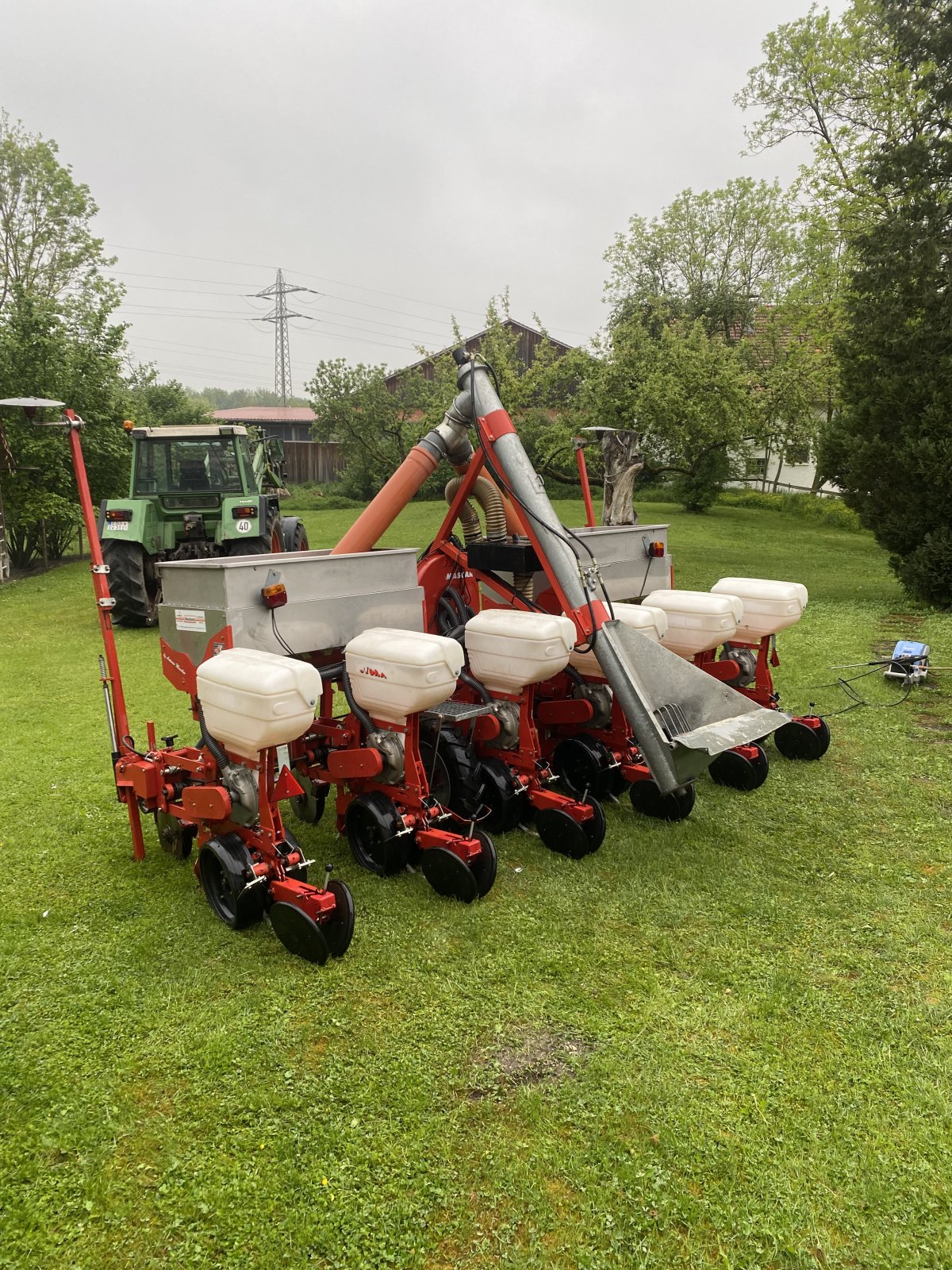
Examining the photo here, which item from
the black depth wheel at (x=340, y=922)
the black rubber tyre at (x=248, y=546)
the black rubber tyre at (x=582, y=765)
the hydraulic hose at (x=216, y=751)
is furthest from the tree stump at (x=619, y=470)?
the black depth wheel at (x=340, y=922)

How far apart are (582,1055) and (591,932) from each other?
0.74 meters

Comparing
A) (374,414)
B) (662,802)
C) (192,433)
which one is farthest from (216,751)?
(374,414)

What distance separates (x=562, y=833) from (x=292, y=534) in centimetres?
825

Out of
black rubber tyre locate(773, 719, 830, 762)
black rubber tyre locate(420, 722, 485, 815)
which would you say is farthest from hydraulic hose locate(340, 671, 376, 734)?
black rubber tyre locate(773, 719, 830, 762)

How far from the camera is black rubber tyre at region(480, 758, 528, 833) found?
4137mm

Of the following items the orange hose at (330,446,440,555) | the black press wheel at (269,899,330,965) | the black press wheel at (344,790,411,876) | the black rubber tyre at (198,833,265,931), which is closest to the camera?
the black press wheel at (269,899,330,965)

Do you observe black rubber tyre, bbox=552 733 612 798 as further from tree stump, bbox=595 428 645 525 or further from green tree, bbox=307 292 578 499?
green tree, bbox=307 292 578 499

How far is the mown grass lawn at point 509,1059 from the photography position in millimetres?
2049

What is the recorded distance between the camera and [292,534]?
445 inches

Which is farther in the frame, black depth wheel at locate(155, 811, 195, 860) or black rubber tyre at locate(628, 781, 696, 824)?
black rubber tyre at locate(628, 781, 696, 824)

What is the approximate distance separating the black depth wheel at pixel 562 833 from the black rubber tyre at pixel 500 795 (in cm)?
16

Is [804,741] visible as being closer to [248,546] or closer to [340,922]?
[340,922]

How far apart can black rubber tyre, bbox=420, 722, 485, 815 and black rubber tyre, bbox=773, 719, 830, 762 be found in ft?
7.44

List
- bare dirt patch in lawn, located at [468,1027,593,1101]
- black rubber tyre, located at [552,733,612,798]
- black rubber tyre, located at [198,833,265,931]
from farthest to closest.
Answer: black rubber tyre, located at [552,733,612,798] → black rubber tyre, located at [198,833,265,931] → bare dirt patch in lawn, located at [468,1027,593,1101]
